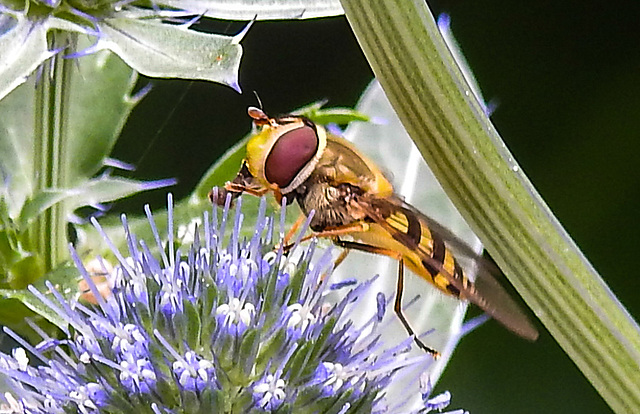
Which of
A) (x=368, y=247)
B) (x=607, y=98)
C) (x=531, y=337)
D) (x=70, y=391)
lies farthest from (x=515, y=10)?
(x=70, y=391)

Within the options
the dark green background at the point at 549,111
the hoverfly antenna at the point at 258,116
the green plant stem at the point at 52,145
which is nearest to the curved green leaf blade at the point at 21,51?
the green plant stem at the point at 52,145

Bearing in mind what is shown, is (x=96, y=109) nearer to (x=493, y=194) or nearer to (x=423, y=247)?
(x=423, y=247)

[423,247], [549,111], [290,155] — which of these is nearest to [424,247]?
[423,247]

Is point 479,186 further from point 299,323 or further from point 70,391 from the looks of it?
point 70,391

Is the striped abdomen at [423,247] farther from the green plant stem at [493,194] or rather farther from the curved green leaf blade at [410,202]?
the green plant stem at [493,194]

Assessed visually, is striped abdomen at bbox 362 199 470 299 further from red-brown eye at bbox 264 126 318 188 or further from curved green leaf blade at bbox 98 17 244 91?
curved green leaf blade at bbox 98 17 244 91

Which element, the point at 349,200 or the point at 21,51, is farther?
the point at 349,200

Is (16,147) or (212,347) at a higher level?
(16,147)
